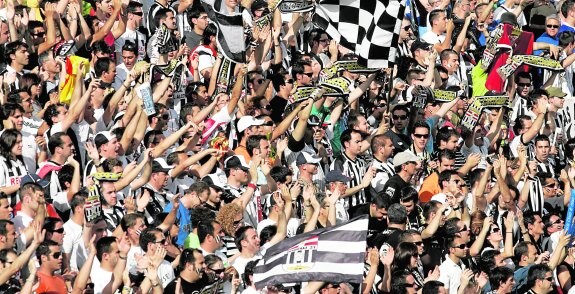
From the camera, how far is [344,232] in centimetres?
1778

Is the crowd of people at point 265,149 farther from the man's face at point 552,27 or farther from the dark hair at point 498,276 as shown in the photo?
the man's face at point 552,27

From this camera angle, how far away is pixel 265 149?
20500 millimetres

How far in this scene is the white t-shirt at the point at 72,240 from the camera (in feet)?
59.8

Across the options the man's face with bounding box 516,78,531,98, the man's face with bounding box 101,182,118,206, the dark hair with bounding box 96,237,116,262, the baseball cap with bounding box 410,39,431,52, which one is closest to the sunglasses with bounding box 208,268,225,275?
the dark hair with bounding box 96,237,116,262

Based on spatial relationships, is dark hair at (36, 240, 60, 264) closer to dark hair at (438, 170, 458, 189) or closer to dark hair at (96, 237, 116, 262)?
dark hair at (96, 237, 116, 262)

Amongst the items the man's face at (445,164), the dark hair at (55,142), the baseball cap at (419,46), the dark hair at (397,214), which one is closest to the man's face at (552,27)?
the baseball cap at (419,46)

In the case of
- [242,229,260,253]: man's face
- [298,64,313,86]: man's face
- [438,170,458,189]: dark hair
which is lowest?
[438,170,458,189]: dark hair

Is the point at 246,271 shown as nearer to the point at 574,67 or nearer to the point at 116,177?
the point at 116,177

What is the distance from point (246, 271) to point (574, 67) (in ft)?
30.9

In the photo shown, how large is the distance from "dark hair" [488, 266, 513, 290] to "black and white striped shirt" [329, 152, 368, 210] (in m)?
1.60

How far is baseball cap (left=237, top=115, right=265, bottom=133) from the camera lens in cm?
2108

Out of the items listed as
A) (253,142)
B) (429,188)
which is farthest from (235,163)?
(429,188)

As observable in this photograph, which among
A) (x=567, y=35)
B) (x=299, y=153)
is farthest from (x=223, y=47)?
(x=567, y=35)

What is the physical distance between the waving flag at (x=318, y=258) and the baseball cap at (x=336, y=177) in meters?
2.67
